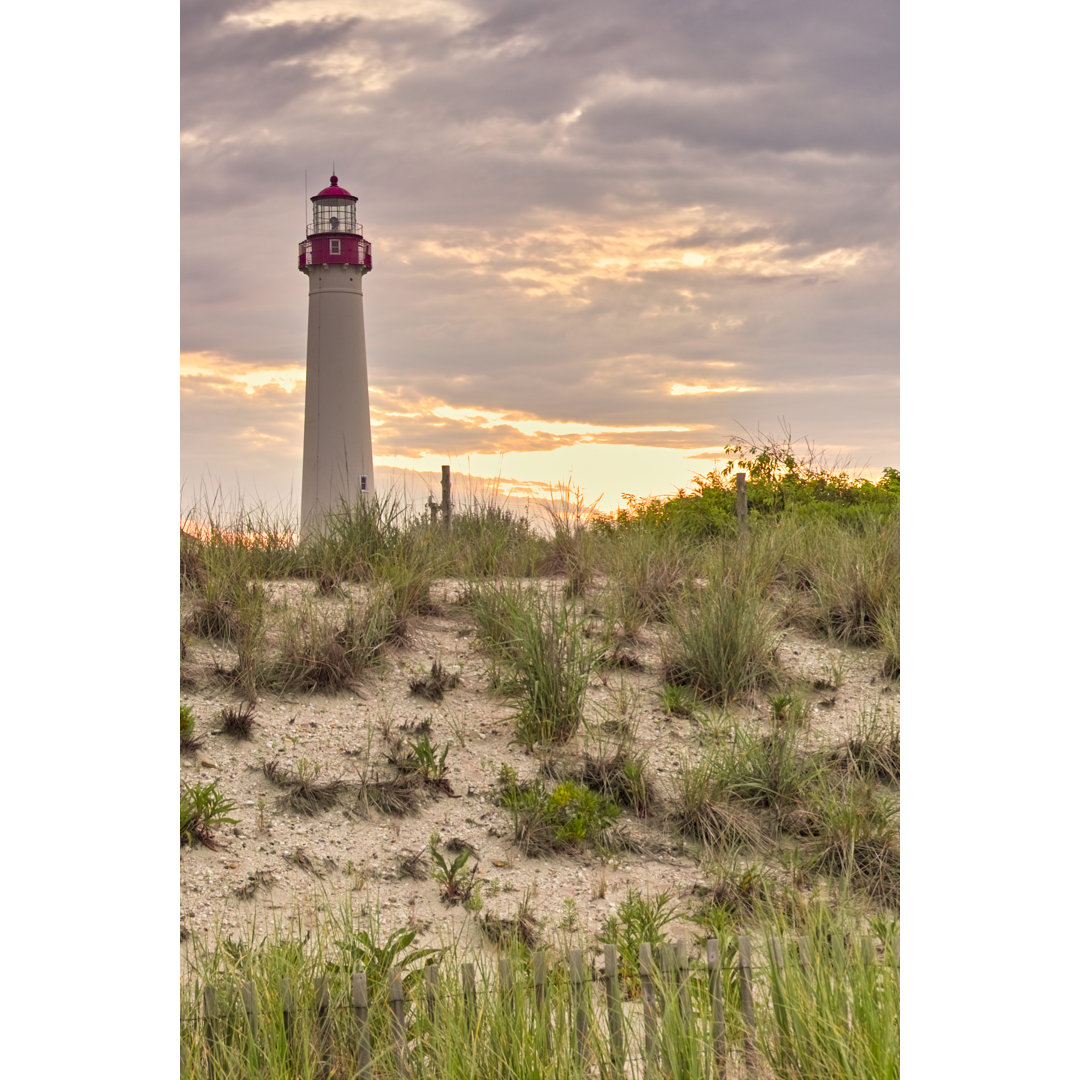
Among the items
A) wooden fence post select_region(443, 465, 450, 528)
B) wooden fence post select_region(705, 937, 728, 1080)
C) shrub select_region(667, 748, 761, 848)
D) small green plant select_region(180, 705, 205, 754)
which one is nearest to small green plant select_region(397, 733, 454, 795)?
small green plant select_region(180, 705, 205, 754)

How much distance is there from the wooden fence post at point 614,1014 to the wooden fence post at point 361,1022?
2.29 feet

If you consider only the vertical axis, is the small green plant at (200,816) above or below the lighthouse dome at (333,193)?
below

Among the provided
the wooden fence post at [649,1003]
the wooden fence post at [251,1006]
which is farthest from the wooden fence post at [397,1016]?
the wooden fence post at [649,1003]

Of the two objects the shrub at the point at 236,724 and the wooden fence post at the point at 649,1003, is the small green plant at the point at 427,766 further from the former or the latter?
the wooden fence post at the point at 649,1003

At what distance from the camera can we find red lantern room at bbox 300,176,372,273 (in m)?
14.0

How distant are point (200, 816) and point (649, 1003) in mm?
2949

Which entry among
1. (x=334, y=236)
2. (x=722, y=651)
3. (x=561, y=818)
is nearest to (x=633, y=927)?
(x=561, y=818)

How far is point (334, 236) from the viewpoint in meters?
14.0

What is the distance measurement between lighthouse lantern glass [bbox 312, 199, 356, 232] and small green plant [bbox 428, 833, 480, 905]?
37.9 ft

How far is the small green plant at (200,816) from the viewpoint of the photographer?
471cm
